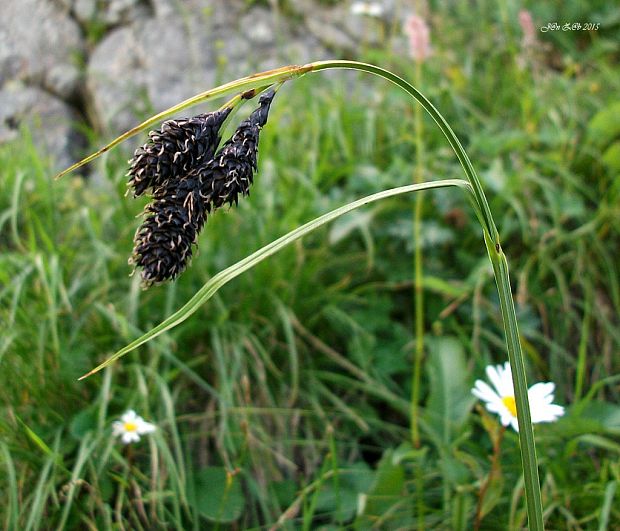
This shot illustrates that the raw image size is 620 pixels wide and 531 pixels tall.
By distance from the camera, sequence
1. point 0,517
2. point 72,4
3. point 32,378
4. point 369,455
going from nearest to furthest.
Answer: point 0,517 → point 32,378 → point 369,455 → point 72,4

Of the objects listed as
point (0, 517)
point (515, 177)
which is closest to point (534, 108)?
point (515, 177)

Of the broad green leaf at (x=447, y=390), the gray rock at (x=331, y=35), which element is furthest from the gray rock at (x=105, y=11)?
the broad green leaf at (x=447, y=390)

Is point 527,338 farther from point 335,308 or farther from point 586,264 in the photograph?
point 335,308

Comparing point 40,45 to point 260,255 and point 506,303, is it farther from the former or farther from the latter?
point 506,303

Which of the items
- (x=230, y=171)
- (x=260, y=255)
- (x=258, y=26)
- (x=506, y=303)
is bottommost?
(x=506, y=303)

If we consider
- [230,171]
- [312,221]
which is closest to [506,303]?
[312,221]

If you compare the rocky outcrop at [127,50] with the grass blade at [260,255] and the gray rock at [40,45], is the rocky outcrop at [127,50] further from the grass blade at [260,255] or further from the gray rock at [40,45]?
the grass blade at [260,255]

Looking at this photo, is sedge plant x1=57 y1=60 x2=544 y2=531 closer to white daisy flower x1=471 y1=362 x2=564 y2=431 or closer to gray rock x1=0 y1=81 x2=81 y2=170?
white daisy flower x1=471 y1=362 x2=564 y2=431
